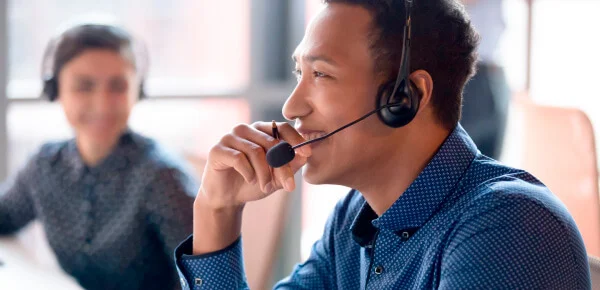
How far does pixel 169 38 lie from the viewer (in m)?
3.15

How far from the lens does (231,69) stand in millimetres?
3307

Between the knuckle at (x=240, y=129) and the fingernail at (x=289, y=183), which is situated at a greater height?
the knuckle at (x=240, y=129)

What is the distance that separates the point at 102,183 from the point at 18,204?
33 cm

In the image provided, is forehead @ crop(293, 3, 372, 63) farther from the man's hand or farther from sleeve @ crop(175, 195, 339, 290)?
sleeve @ crop(175, 195, 339, 290)

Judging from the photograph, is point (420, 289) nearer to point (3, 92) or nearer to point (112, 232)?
point (112, 232)

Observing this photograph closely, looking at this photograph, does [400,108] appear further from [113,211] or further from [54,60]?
[54,60]

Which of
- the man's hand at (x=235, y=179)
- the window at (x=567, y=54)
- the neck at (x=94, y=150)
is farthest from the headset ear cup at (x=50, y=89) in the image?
the window at (x=567, y=54)

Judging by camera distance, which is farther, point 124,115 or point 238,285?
point 124,115

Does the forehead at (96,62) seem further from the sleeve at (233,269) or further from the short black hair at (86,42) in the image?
the sleeve at (233,269)

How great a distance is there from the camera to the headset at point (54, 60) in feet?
6.50

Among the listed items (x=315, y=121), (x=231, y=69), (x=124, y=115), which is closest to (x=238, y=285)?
(x=315, y=121)

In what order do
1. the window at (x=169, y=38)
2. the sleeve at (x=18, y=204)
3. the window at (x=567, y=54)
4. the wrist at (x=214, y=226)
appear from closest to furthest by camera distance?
the wrist at (x=214, y=226), the sleeve at (x=18, y=204), the window at (x=169, y=38), the window at (x=567, y=54)

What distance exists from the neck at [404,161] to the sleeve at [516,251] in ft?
0.58

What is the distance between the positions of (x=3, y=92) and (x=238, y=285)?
5.56 ft
